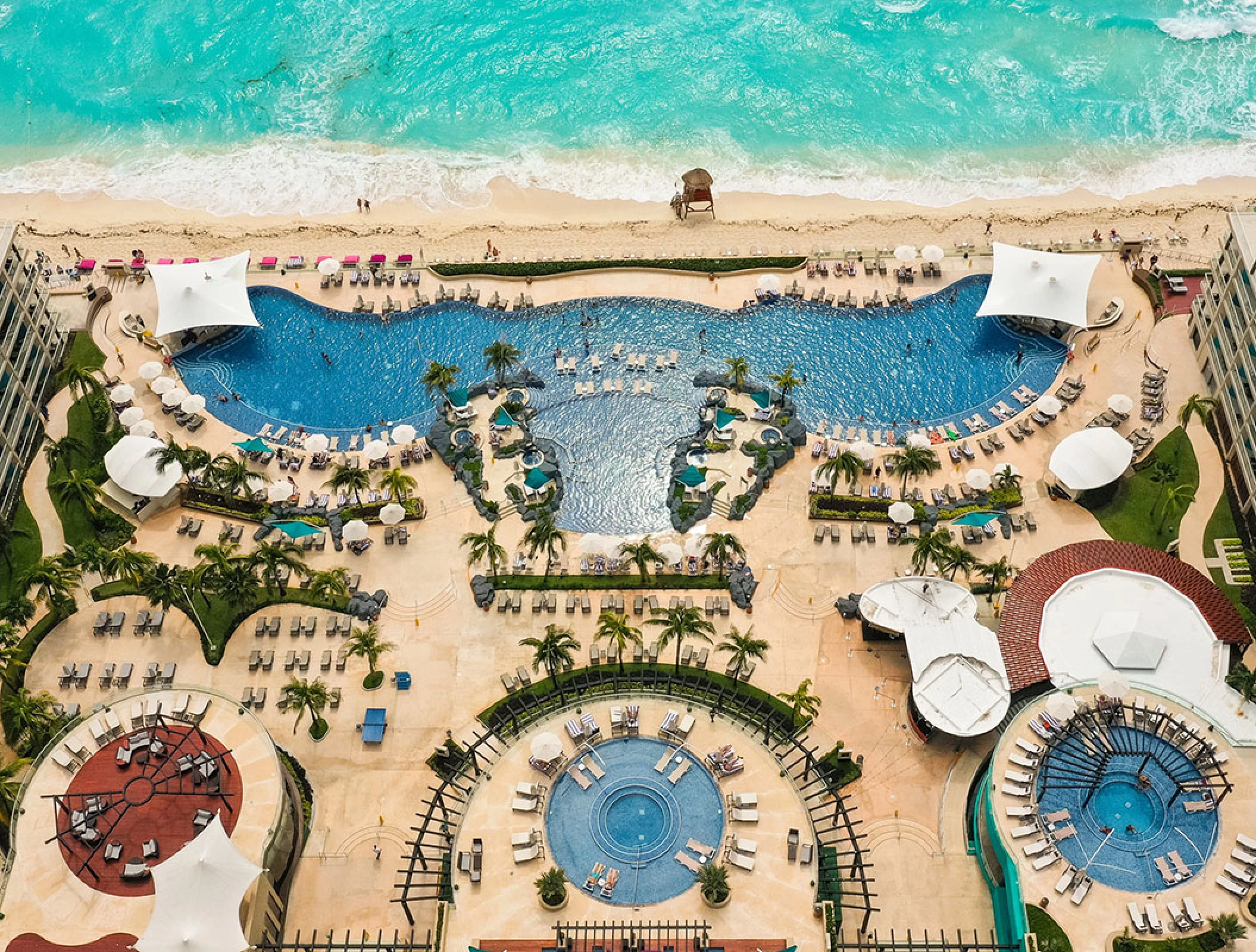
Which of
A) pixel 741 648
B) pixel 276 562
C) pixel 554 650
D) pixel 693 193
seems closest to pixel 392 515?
pixel 276 562

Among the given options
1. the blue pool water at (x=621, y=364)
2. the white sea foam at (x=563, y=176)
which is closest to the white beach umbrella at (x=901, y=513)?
the blue pool water at (x=621, y=364)

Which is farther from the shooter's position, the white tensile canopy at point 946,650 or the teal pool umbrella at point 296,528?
the teal pool umbrella at point 296,528

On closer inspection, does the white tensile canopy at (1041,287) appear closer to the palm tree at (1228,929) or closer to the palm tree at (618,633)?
the palm tree at (618,633)

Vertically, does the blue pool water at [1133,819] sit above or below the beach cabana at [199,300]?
below

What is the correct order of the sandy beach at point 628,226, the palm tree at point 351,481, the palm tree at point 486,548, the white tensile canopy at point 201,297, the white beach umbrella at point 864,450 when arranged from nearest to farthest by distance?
1. the palm tree at point 486,548
2. the palm tree at point 351,481
3. the white beach umbrella at point 864,450
4. the white tensile canopy at point 201,297
5. the sandy beach at point 628,226

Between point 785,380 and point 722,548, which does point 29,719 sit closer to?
point 722,548

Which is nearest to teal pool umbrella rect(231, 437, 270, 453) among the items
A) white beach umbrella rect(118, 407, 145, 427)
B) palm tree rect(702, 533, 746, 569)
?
white beach umbrella rect(118, 407, 145, 427)

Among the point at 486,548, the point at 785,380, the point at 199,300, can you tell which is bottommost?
the point at 486,548
